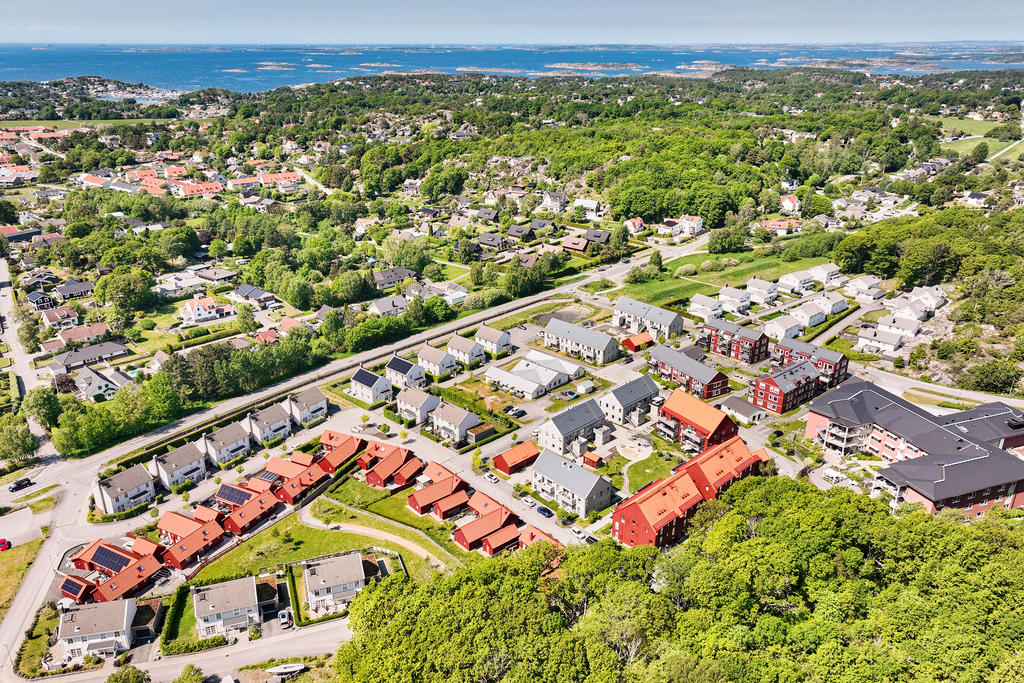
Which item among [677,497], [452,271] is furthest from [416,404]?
[452,271]

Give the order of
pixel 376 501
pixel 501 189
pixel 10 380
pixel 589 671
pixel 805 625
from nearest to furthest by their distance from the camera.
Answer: pixel 589 671 < pixel 805 625 < pixel 376 501 < pixel 10 380 < pixel 501 189

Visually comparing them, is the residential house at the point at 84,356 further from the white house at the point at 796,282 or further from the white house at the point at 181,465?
the white house at the point at 796,282

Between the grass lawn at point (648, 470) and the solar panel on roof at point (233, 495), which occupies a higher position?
the solar panel on roof at point (233, 495)

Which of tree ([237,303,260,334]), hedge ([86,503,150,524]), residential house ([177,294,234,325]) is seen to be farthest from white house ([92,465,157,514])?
residential house ([177,294,234,325])

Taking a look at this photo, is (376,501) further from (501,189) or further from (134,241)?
(501,189)

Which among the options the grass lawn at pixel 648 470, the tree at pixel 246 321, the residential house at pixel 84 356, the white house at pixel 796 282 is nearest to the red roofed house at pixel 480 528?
the grass lawn at pixel 648 470

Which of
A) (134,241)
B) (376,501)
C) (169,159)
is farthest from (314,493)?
(169,159)
